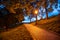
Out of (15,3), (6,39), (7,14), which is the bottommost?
(6,39)

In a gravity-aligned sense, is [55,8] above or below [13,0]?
below

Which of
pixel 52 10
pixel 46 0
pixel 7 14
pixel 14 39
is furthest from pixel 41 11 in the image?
pixel 14 39

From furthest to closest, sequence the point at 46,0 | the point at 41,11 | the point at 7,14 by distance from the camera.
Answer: the point at 41,11, the point at 46,0, the point at 7,14

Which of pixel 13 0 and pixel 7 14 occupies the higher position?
pixel 13 0

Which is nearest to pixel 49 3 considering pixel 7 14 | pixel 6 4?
pixel 7 14

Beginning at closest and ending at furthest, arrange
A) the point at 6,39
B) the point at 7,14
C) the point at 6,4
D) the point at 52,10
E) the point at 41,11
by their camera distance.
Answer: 1. the point at 6,4
2. the point at 6,39
3. the point at 7,14
4. the point at 52,10
5. the point at 41,11

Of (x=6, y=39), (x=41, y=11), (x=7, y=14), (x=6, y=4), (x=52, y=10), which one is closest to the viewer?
(x=6, y=4)

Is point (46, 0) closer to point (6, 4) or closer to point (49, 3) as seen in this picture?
point (49, 3)

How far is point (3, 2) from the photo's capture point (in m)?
15.2

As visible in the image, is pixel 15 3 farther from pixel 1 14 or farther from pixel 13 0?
pixel 1 14

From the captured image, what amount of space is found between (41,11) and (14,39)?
814 inches

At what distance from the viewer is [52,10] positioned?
3231cm

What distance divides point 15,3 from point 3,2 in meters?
1.58

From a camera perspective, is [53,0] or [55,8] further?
[55,8]
